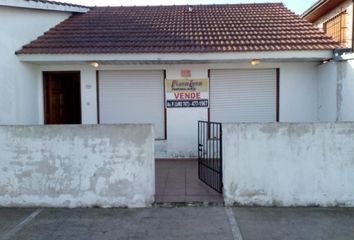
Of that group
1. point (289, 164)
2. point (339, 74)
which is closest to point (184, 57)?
point (339, 74)

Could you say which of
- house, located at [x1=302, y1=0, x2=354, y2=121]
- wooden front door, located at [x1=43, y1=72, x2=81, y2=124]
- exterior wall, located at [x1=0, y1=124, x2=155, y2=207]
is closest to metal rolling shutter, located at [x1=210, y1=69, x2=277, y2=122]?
house, located at [x1=302, y1=0, x2=354, y2=121]

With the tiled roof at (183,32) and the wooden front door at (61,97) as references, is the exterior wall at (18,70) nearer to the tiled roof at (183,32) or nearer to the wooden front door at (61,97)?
the tiled roof at (183,32)

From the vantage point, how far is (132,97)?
397 inches

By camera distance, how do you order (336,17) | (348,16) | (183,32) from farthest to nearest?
(336,17) → (348,16) → (183,32)

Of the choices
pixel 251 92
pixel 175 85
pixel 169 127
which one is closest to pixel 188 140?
pixel 169 127

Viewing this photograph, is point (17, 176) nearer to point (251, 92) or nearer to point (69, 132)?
point (69, 132)

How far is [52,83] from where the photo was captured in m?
10.6

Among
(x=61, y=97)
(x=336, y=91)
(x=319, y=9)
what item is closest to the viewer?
(x=336, y=91)

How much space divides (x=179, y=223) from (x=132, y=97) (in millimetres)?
5487

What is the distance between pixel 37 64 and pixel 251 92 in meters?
6.07

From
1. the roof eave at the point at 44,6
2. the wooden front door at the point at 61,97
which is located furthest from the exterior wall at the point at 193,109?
the roof eave at the point at 44,6

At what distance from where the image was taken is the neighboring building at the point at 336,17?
10.8 meters

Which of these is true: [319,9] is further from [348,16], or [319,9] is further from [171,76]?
[171,76]

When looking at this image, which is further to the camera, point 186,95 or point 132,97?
point 132,97
